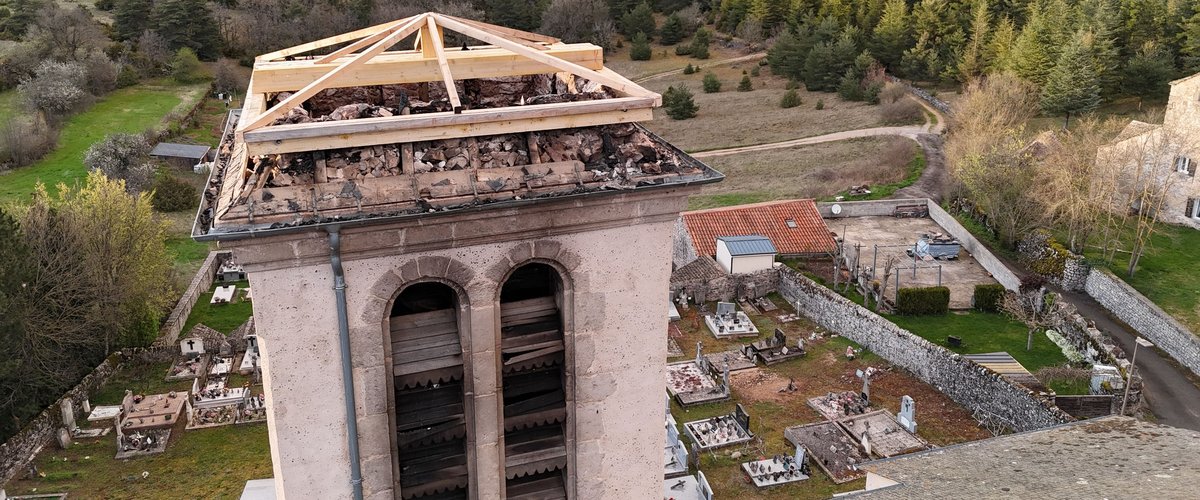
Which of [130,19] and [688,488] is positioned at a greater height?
[130,19]

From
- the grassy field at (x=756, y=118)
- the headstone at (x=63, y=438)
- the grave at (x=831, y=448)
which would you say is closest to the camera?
the grave at (x=831, y=448)

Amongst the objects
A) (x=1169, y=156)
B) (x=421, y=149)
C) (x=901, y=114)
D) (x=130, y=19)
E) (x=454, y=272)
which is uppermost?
(x=130, y=19)

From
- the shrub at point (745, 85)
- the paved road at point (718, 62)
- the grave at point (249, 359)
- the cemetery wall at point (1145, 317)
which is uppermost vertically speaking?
the paved road at point (718, 62)

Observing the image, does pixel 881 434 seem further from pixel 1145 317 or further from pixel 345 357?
pixel 345 357

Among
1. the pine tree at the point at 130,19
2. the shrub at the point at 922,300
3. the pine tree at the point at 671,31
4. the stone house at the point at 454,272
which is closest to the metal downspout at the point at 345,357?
the stone house at the point at 454,272

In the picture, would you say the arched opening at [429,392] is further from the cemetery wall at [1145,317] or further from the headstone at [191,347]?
the cemetery wall at [1145,317]

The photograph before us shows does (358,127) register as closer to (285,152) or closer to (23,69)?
(285,152)

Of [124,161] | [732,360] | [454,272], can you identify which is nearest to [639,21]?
[124,161]
